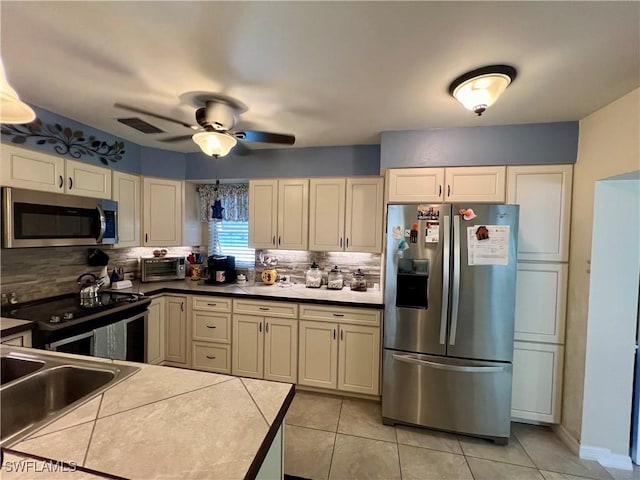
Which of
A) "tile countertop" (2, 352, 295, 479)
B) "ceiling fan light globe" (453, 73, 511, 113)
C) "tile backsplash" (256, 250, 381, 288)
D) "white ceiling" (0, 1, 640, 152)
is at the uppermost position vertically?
"white ceiling" (0, 1, 640, 152)

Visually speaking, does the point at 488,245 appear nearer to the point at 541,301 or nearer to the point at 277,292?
the point at 541,301

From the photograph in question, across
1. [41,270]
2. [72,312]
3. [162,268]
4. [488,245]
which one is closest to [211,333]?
[162,268]

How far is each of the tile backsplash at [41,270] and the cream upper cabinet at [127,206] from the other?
279 mm

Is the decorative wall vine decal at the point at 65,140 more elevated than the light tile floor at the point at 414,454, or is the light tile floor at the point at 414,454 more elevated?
the decorative wall vine decal at the point at 65,140

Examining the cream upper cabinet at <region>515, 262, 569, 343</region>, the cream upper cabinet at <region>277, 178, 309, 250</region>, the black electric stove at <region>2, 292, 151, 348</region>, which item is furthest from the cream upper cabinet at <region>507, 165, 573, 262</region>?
the black electric stove at <region>2, 292, 151, 348</region>

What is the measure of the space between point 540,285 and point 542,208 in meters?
0.60

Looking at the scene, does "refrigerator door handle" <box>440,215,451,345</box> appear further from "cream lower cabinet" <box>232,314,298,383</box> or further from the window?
the window

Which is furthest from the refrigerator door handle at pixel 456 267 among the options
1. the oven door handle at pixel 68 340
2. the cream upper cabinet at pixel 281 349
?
the oven door handle at pixel 68 340

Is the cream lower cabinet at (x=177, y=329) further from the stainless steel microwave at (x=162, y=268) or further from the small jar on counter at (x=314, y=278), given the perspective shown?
the small jar on counter at (x=314, y=278)

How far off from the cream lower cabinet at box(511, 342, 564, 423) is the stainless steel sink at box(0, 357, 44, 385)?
Answer: 298cm

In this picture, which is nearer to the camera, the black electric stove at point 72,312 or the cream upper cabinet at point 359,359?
the black electric stove at point 72,312

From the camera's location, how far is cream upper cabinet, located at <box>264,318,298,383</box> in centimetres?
274

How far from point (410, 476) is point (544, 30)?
97.6 inches

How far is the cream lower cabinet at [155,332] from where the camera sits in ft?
9.15
